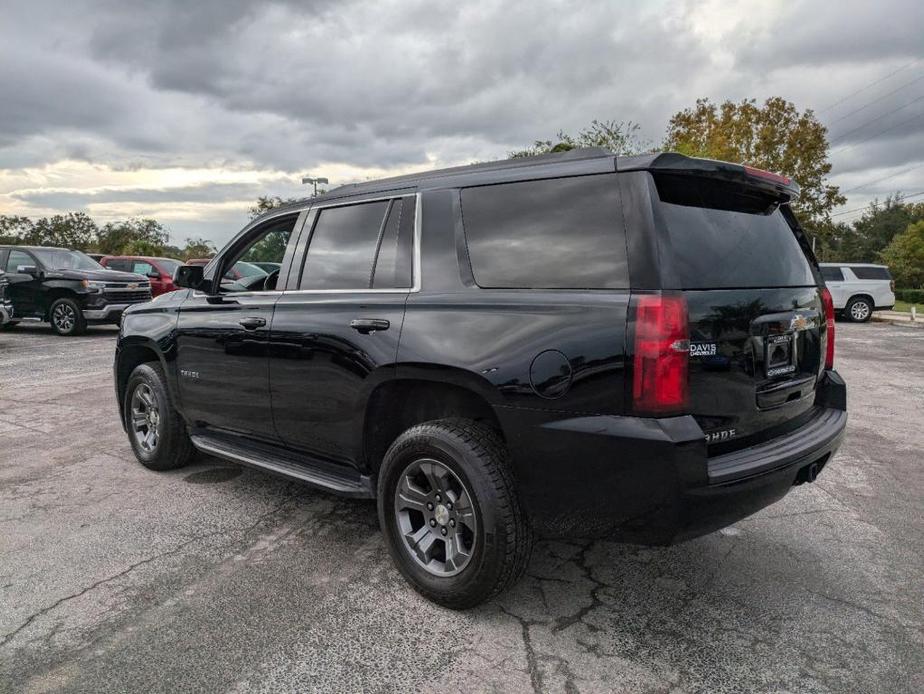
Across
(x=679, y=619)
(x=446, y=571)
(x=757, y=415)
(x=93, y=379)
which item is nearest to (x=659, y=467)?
(x=757, y=415)

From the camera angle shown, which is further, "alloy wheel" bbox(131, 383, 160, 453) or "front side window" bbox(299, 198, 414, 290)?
"alloy wheel" bbox(131, 383, 160, 453)

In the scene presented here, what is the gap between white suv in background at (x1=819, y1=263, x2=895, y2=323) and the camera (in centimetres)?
1958

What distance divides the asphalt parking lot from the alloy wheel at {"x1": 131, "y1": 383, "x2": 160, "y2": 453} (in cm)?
33

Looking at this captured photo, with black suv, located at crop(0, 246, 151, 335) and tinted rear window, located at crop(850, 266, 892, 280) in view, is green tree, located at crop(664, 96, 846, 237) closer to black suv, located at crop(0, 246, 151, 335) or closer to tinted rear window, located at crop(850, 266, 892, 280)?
tinted rear window, located at crop(850, 266, 892, 280)

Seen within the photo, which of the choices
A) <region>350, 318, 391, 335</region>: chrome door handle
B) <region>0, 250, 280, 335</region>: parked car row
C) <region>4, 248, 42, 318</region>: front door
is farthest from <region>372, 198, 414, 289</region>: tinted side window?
<region>4, 248, 42, 318</region>: front door

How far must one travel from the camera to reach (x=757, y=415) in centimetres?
270

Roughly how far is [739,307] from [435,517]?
1539 millimetres

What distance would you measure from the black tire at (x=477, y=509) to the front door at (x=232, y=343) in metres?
1.25

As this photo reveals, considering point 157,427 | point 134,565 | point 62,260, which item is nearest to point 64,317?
point 62,260

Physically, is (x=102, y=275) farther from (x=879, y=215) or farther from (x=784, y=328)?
(x=879, y=215)

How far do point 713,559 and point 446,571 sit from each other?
143cm

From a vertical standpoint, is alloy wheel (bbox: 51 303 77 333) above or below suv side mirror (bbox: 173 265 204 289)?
below

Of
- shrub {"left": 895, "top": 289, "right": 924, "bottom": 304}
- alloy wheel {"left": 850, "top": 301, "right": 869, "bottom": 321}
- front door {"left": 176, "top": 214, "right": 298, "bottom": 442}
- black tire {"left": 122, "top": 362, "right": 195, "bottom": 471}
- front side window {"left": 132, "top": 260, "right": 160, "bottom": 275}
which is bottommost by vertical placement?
shrub {"left": 895, "top": 289, "right": 924, "bottom": 304}

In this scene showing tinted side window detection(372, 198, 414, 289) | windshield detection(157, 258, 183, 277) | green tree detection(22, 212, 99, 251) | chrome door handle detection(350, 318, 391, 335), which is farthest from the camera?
green tree detection(22, 212, 99, 251)
